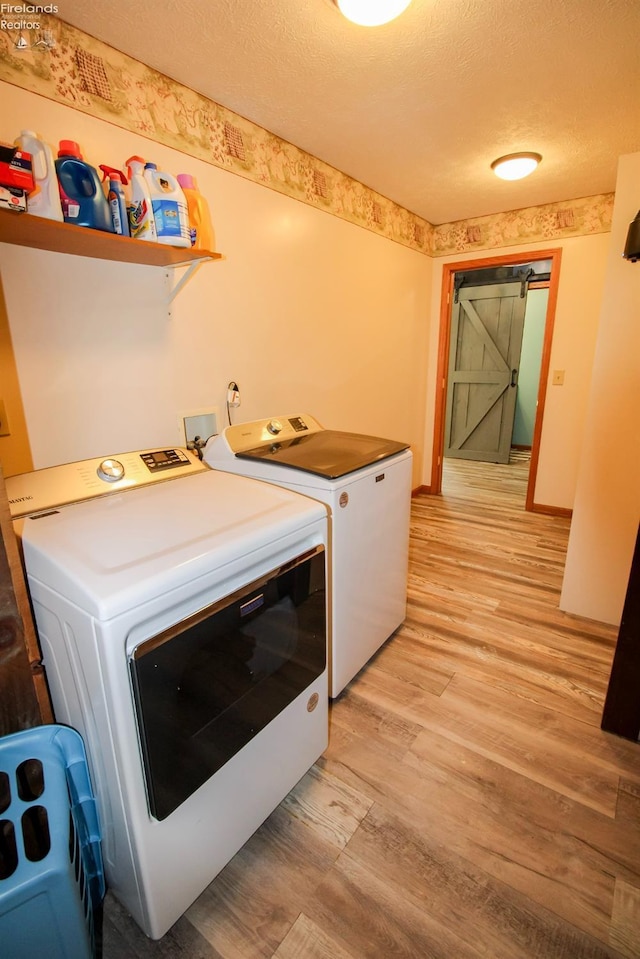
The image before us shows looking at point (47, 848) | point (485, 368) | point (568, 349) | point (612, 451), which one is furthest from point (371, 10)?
point (485, 368)

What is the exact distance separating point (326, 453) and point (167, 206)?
97 centimetres

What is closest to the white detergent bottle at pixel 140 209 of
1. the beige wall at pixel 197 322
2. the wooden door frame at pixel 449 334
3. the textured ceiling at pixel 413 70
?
the beige wall at pixel 197 322

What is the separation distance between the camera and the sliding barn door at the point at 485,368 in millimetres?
4879

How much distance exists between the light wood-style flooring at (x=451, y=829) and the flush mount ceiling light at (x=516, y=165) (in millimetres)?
2478

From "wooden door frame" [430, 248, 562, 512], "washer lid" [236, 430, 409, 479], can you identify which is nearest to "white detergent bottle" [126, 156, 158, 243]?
"washer lid" [236, 430, 409, 479]

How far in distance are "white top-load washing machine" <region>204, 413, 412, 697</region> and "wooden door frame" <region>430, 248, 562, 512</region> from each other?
2.21 meters

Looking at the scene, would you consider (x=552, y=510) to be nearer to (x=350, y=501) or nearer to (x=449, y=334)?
(x=449, y=334)

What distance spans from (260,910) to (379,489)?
1271 millimetres

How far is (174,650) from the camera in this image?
0.87 m

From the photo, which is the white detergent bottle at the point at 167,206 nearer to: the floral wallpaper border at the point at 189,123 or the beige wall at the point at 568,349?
the floral wallpaper border at the point at 189,123

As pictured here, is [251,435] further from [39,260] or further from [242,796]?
[242,796]

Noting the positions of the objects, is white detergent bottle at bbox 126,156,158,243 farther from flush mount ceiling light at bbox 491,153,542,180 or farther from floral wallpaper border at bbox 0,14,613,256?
flush mount ceiling light at bbox 491,153,542,180

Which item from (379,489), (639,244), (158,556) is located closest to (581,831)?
(379,489)

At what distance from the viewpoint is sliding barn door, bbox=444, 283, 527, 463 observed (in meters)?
4.88
